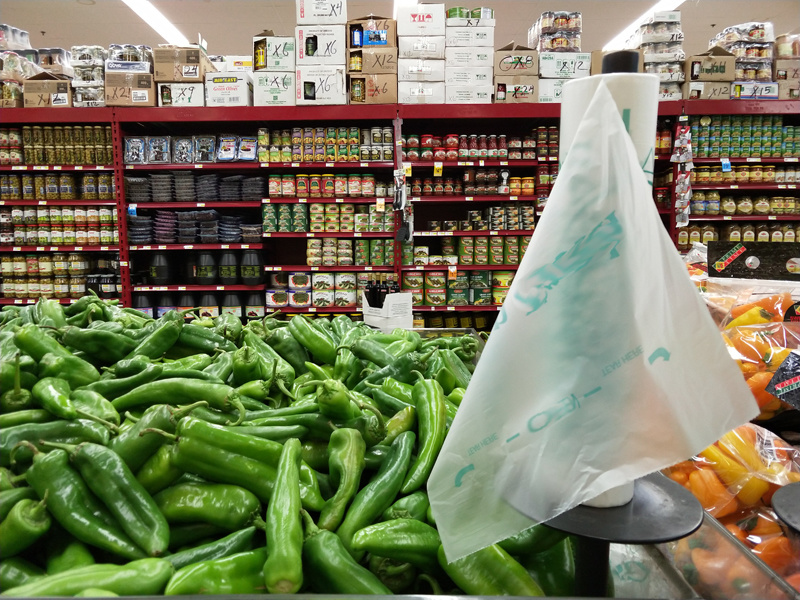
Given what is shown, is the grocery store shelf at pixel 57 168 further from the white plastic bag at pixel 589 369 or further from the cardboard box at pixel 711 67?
the cardboard box at pixel 711 67

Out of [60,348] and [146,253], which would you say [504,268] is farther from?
[60,348]

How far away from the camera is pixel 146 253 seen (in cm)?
508

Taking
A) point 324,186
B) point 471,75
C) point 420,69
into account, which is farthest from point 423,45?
point 324,186

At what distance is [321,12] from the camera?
438cm

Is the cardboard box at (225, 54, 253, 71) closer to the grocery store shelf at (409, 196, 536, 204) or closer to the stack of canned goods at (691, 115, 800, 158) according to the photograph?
the grocery store shelf at (409, 196, 536, 204)

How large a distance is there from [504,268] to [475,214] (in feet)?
1.77

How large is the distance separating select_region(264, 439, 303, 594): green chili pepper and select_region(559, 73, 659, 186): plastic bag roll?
0.59 m

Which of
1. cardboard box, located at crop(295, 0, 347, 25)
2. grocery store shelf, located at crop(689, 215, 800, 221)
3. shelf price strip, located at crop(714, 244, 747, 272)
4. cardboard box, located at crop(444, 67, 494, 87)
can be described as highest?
cardboard box, located at crop(295, 0, 347, 25)

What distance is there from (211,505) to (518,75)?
15.0 feet

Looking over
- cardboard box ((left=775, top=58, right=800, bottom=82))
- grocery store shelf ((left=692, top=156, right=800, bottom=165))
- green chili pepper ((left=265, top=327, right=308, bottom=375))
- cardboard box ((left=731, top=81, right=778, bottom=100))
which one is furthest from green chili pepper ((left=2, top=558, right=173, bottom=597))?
cardboard box ((left=775, top=58, right=800, bottom=82))

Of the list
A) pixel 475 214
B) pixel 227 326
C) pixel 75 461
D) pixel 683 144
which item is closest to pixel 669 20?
pixel 683 144

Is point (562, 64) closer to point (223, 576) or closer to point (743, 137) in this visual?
point (743, 137)

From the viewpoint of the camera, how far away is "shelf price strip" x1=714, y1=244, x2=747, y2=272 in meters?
2.17

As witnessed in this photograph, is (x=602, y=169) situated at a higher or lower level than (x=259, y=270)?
higher
